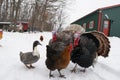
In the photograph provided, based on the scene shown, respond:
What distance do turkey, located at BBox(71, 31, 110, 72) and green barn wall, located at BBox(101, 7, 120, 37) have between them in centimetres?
1884

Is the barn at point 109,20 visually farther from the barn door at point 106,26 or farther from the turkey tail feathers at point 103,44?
the turkey tail feathers at point 103,44

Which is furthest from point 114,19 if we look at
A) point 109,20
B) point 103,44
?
point 103,44

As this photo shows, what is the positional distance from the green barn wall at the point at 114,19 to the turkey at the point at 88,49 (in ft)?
61.8

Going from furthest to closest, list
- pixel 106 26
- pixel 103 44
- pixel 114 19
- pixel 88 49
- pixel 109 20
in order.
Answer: pixel 106 26 < pixel 109 20 < pixel 114 19 < pixel 103 44 < pixel 88 49

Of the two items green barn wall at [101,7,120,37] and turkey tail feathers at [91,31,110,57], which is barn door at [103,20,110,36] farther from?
turkey tail feathers at [91,31,110,57]

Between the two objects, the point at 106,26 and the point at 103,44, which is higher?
the point at 103,44

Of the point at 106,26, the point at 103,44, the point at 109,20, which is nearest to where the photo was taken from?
the point at 103,44

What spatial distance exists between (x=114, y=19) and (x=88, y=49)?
67.0ft

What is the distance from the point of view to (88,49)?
7.83m

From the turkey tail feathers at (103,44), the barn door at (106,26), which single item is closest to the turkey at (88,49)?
the turkey tail feathers at (103,44)

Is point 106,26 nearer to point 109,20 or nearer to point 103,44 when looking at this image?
point 109,20

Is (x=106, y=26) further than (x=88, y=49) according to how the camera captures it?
Yes

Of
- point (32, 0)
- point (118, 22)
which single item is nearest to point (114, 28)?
point (118, 22)

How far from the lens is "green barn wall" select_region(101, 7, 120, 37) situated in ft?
88.9
